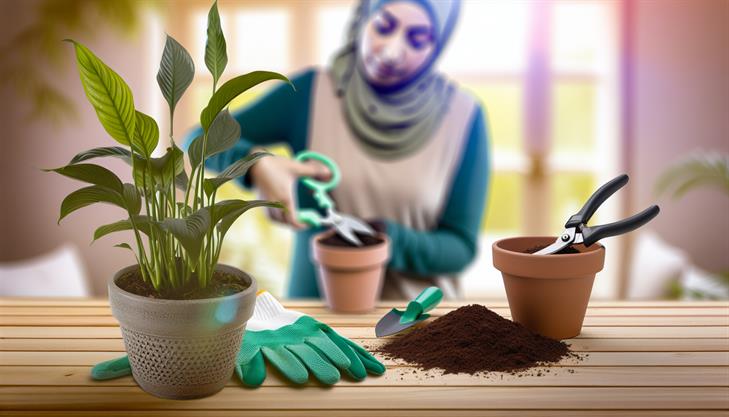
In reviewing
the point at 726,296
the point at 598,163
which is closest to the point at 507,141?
the point at 598,163

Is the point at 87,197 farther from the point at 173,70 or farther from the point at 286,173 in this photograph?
the point at 286,173

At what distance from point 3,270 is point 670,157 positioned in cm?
296

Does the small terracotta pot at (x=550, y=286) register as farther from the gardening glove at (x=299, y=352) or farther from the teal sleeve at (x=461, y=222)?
the teal sleeve at (x=461, y=222)

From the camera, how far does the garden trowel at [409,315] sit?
1.08 metres

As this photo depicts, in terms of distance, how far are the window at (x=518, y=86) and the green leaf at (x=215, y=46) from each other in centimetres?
265

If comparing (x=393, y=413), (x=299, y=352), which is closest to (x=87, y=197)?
(x=299, y=352)

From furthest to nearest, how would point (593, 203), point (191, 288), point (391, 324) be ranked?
point (391, 324), point (593, 203), point (191, 288)

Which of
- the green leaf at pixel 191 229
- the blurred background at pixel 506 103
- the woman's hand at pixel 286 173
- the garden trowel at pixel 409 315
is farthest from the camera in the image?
the blurred background at pixel 506 103

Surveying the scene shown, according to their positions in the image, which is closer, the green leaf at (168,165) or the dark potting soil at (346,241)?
the green leaf at (168,165)

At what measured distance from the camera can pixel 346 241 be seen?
1228mm

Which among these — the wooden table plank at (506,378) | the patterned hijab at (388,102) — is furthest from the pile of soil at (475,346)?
→ the patterned hijab at (388,102)

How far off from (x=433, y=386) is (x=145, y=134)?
0.44m

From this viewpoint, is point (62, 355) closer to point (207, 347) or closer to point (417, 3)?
point (207, 347)

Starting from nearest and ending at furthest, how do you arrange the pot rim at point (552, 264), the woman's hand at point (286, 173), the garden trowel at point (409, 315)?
the pot rim at point (552, 264)
the garden trowel at point (409, 315)
the woman's hand at point (286, 173)
